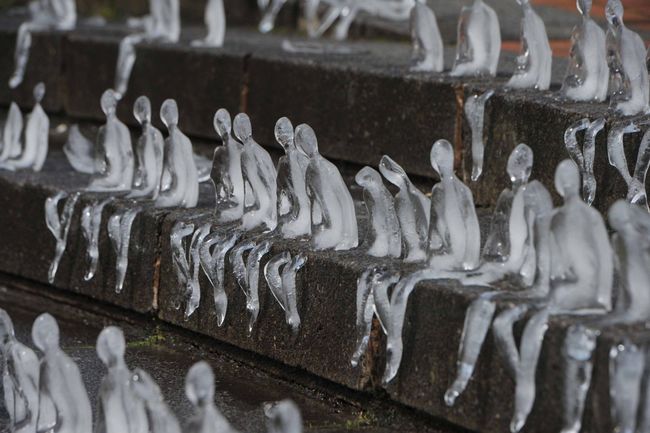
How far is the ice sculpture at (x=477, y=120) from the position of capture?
434 centimetres

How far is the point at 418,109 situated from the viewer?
469 cm

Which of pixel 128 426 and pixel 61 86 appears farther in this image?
pixel 61 86

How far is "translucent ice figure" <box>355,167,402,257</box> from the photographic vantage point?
360 centimetres

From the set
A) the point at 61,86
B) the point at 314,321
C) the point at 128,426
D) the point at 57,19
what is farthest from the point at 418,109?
the point at 57,19

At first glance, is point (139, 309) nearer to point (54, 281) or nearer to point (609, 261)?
point (54, 281)

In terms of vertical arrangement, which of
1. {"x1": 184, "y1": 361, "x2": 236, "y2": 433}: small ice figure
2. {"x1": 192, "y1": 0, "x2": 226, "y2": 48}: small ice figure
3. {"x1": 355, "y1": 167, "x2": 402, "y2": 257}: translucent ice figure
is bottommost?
{"x1": 184, "y1": 361, "x2": 236, "y2": 433}: small ice figure

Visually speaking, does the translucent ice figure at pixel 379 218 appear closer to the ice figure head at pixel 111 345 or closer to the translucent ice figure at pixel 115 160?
the ice figure head at pixel 111 345

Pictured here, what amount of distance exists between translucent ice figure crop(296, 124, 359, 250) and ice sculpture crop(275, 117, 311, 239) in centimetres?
8

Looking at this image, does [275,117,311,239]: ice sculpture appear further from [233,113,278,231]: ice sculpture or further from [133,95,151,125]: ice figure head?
[133,95,151,125]: ice figure head

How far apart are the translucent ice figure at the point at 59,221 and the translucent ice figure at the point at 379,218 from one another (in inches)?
51.0

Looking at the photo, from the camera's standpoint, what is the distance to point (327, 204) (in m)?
3.71

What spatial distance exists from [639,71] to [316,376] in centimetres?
116

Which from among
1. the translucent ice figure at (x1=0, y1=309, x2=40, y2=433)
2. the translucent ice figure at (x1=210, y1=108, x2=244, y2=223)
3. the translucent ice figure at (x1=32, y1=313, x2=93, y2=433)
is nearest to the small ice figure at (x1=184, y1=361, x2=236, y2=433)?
the translucent ice figure at (x1=32, y1=313, x2=93, y2=433)

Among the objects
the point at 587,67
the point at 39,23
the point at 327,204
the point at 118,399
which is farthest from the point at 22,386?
the point at 39,23
